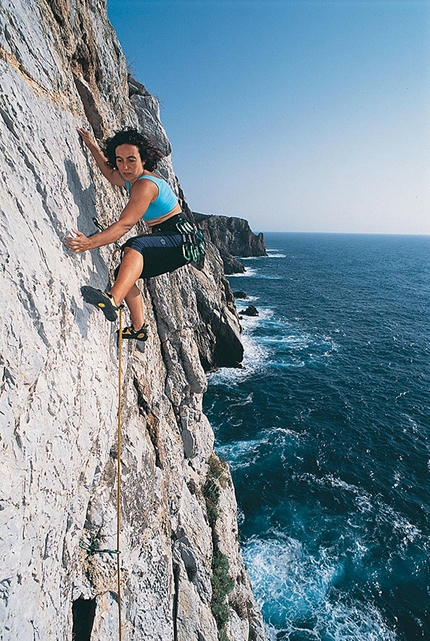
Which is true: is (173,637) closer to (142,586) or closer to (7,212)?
(142,586)

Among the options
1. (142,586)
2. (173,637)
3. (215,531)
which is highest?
(142,586)

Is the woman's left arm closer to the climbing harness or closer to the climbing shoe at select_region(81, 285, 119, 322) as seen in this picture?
the climbing shoe at select_region(81, 285, 119, 322)

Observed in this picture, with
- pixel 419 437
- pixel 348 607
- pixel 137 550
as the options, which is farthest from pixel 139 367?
pixel 419 437

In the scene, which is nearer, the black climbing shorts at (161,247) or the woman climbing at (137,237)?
the woman climbing at (137,237)

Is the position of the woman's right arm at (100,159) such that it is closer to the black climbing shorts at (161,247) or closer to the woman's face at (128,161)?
the woman's face at (128,161)

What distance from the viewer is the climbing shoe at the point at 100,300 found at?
184 inches

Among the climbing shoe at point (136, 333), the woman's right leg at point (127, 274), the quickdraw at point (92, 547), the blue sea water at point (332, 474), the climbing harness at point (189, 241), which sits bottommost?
the blue sea water at point (332, 474)

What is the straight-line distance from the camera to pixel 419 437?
26.1 meters

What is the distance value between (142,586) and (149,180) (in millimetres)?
7577

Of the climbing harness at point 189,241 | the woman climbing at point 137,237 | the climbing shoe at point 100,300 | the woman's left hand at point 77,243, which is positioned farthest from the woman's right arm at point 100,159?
the climbing shoe at point 100,300

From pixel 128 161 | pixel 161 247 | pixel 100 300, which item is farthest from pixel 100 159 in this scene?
pixel 100 300

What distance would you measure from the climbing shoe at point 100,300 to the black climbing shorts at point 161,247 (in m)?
1.11

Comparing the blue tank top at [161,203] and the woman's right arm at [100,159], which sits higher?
the woman's right arm at [100,159]

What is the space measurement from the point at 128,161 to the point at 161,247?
4.87 feet
